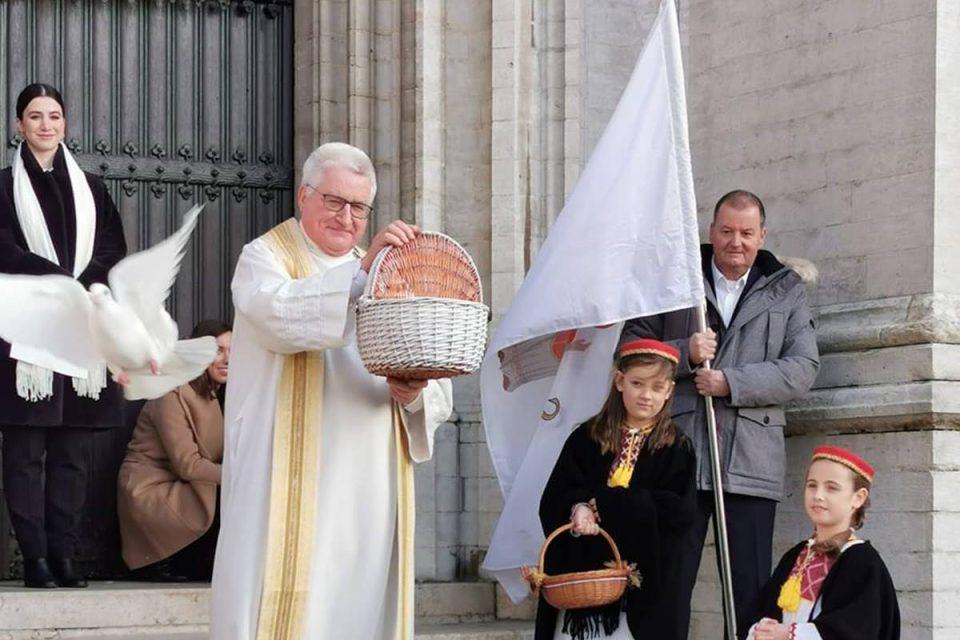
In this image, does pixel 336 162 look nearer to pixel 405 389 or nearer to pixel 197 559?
pixel 405 389

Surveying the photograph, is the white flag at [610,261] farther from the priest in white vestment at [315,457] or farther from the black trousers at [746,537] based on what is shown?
the priest in white vestment at [315,457]

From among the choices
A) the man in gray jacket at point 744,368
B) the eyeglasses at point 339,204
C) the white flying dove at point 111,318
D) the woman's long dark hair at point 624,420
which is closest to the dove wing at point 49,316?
the white flying dove at point 111,318

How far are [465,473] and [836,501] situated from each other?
3.19 m

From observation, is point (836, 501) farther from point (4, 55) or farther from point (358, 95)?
point (4, 55)

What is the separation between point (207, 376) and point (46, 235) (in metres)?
1.03

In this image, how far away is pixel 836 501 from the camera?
6.63 m

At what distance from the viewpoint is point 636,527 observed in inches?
290

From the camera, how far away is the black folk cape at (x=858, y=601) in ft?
21.4

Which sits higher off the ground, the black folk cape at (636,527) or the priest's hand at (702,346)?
the priest's hand at (702,346)

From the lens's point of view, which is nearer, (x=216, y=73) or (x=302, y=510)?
(x=302, y=510)

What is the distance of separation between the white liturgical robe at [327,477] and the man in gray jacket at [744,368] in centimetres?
162

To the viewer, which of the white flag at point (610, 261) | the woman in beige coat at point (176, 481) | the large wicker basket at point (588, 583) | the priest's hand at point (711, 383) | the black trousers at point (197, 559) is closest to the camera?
the large wicker basket at point (588, 583)

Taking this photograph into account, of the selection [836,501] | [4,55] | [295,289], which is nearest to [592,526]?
[836,501]

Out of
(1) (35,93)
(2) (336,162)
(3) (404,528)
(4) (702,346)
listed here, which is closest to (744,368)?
(4) (702,346)
